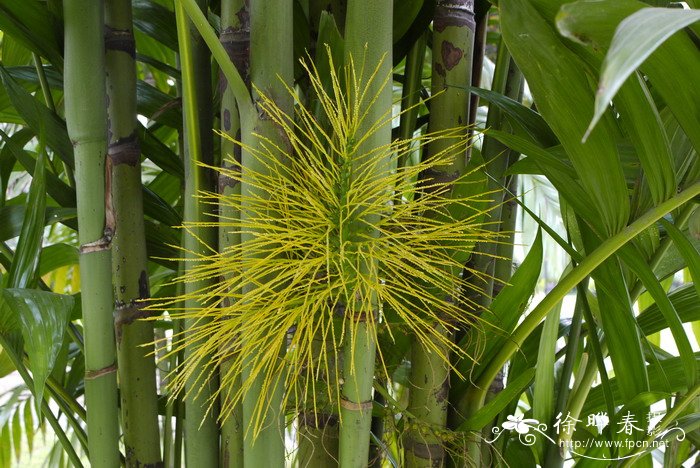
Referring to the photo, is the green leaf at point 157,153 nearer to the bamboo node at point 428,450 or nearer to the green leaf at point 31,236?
the green leaf at point 31,236

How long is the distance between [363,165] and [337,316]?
3.2 inches

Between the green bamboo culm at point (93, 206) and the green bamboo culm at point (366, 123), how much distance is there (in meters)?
0.13

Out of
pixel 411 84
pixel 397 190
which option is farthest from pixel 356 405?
pixel 411 84

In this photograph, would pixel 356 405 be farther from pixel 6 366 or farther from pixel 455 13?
pixel 6 366

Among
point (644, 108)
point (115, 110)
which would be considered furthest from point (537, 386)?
point (115, 110)

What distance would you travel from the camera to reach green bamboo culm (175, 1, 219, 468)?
31 centimetres

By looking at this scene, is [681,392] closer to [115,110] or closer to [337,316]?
[337,316]

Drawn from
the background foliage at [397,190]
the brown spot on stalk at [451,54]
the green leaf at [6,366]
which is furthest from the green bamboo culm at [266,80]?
the green leaf at [6,366]

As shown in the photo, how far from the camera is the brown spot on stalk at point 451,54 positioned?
0.36 m

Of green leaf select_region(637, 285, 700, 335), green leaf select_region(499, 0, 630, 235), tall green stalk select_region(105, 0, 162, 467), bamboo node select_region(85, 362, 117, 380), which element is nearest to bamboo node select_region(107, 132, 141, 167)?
tall green stalk select_region(105, 0, 162, 467)

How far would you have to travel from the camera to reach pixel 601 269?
Answer: 379 mm

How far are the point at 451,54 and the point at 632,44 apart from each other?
22 cm

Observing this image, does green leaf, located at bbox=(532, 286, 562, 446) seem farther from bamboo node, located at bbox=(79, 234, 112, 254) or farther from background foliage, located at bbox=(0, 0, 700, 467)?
bamboo node, located at bbox=(79, 234, 112, 254)

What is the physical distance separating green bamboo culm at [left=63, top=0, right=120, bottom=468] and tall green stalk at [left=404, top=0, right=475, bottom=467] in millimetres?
163
